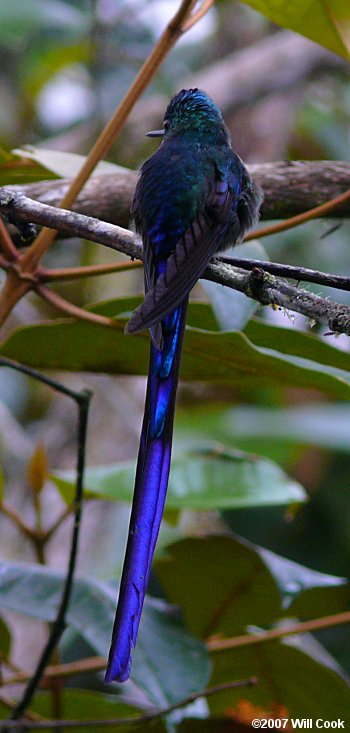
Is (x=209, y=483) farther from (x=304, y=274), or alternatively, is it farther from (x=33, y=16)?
(x=33, y=16)

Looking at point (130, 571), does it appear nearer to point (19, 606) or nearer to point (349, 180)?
point (19, 606)

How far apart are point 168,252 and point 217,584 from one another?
0.80 metres

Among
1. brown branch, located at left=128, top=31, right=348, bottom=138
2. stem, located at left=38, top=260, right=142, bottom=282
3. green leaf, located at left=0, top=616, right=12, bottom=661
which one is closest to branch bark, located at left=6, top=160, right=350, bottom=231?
stem, located at left=38, top=260, right=142, bottom=282

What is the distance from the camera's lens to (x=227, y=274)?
1.57m

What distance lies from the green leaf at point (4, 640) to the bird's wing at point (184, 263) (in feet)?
2.97

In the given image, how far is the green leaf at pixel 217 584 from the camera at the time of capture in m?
2.08

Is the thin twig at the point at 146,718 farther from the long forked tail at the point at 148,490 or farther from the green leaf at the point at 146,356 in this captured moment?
the green leaf at the point at 146,356

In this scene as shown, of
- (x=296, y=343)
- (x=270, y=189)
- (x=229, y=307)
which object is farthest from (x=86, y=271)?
(x=270, y=189)

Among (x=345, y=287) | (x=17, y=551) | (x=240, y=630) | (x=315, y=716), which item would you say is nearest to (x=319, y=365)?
(x=345, y=287)

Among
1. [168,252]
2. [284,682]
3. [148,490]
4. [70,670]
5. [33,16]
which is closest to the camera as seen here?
[148,490]

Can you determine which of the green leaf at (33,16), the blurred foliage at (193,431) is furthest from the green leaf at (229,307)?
the green leaf at (33,16)

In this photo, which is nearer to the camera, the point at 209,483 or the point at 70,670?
the point at 70,670

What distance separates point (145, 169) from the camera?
206 centimetres

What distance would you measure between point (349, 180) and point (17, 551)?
6.49 feet
